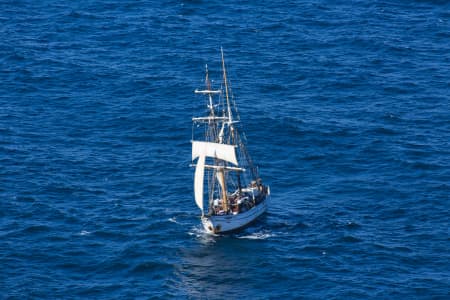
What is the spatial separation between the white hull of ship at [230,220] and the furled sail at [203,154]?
319cm

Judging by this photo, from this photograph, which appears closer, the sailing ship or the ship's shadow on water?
the ship's shadow on water

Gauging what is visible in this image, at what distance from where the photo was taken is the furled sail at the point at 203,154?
18500 centimetres

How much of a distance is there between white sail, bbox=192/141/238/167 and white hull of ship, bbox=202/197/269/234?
8.85 metres

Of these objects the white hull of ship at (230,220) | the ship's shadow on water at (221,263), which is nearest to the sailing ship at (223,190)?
the white hull of ship at (230,220)

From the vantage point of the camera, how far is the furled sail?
18500 cm

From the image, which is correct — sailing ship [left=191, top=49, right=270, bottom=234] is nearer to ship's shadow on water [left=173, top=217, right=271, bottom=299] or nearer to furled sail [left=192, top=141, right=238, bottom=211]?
furled sail [left=192, top=141, right=238, bottom=211]

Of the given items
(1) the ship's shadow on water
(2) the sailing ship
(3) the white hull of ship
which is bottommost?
(1) the ship's shadow on water

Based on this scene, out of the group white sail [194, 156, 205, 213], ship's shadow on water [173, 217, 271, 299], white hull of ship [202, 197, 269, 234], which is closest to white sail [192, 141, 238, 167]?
white sail [194, 156, 205, 213]

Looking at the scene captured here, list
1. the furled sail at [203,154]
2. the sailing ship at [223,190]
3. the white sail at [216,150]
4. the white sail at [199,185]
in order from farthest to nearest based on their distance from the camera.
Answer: the white sail at [216,150], the furled sail at [203,154], the white sail at [199,185], the sailing ship at [223,190]

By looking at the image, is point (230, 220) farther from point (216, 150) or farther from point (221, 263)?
point (216, 150)

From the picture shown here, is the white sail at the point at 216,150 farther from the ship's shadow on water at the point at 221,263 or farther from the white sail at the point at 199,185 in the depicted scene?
the ship's shadow on water at the point at 221,263

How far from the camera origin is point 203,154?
618ft

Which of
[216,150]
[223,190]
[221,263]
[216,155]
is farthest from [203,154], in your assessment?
[221,263]

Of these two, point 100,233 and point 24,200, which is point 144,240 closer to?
point 100,233
